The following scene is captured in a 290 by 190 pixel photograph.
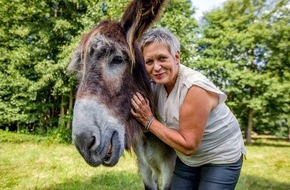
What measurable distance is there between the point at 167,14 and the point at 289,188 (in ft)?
35.3

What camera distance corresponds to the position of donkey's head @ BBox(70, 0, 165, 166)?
1.81m

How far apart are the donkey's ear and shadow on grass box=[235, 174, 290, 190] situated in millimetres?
4551

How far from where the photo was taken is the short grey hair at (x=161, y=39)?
2.17m

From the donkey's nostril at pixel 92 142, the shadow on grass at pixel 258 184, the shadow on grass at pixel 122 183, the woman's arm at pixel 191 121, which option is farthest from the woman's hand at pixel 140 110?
the shadow on grass at pixel 258 184

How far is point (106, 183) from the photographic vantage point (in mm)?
5672

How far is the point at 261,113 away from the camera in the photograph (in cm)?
2228

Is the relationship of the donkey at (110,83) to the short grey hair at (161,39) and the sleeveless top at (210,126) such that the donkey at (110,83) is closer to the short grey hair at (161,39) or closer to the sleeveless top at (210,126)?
the short grey hair at (161,39)

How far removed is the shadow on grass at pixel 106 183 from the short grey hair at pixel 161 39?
3.68 meters

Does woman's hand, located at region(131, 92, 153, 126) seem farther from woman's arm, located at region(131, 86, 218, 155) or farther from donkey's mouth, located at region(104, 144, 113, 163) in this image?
donkey's mouth, located at region(104, 144, 113, 163)

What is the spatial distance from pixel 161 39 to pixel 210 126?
80 cm

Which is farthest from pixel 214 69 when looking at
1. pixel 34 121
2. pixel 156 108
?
pixel 156 108

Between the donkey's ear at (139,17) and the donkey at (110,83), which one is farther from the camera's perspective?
the donkey's ear at (139,17)

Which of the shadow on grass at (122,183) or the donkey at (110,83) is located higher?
the donkey at (110,83)

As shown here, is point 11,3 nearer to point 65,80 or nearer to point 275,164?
point 65,80
